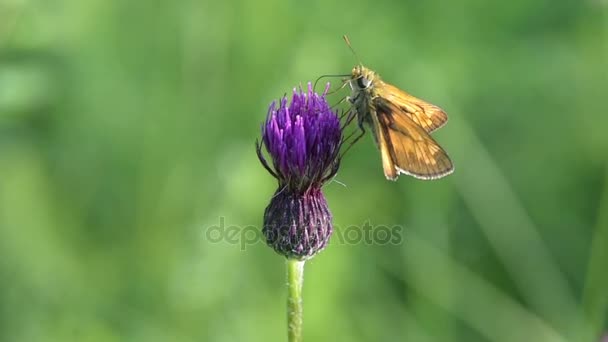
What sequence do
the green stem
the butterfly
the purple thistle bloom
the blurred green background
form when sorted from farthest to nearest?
the blurred green background < the butterfly < the purple thistle bloom < the green stem

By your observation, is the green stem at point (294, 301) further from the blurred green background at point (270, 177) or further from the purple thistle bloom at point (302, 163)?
the blurred green background at point (270, 177)

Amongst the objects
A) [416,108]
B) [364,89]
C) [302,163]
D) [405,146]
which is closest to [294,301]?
[302,163]

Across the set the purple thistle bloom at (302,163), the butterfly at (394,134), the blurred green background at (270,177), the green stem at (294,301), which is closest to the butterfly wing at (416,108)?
the butterfly at (394,134)

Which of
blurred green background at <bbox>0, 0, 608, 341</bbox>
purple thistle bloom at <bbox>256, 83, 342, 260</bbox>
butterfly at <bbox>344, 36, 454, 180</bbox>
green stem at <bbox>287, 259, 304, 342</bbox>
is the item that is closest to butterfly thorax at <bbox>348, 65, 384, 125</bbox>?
butterfly at <bbox>344, 36, 454, 180</bbox>

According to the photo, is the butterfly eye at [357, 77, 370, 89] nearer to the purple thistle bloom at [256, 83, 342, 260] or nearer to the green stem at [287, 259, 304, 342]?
the purple thistle bloom at [256, 83, 342, 260]

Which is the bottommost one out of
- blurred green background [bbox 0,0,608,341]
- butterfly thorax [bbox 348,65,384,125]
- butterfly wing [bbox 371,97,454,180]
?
blurred green background [bbox 0,0,608,341]

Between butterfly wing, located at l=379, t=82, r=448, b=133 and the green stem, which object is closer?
the green stem

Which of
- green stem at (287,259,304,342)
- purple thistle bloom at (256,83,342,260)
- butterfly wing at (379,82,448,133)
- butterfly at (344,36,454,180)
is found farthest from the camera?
butterfly wing at (379,82,448,133)
